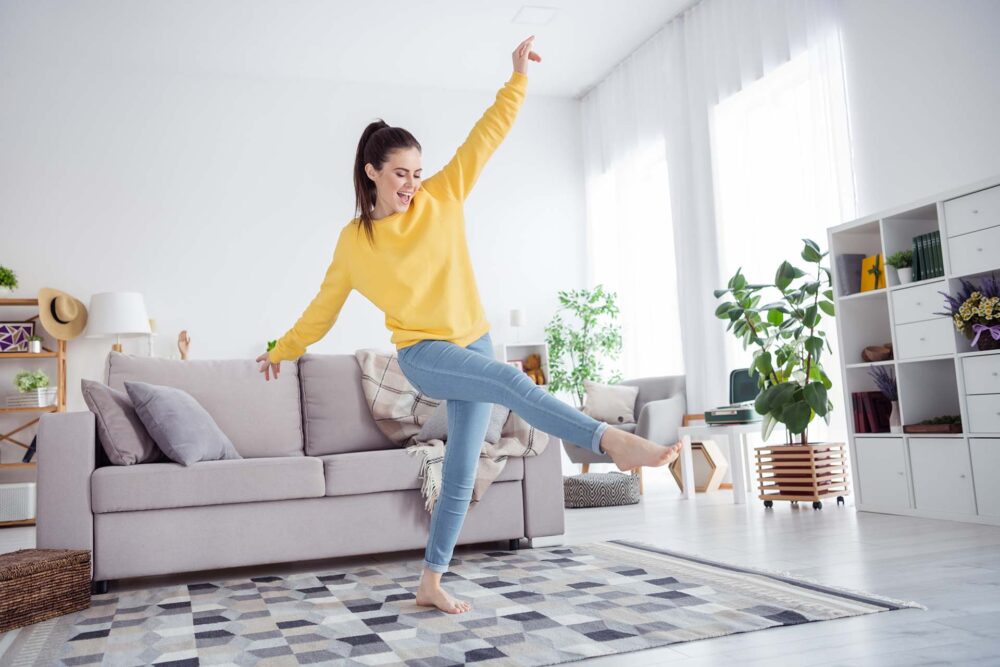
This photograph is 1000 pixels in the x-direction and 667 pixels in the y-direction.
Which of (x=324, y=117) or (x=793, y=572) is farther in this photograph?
(x=324, y=117)

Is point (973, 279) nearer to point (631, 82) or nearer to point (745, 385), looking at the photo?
point (745, 385)

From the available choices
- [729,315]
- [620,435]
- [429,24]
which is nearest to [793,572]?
[620,435]

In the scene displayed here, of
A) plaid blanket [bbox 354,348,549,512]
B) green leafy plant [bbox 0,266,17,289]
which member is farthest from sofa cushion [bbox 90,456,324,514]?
green leafy plant [bbox 0,266,17,289]

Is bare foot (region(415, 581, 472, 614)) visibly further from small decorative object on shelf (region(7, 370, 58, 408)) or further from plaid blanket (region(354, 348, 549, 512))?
small decorative object on shelf (region(7, 370, 58, 408))

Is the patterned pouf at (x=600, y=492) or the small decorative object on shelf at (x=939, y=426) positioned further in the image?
the patterned pouf at (x=600, y=492)

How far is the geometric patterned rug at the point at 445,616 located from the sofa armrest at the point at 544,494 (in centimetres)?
51

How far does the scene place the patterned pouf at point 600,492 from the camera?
4836mm

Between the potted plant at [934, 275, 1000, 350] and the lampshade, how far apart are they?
16.6ft

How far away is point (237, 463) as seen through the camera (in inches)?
117

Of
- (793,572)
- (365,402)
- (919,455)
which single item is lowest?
(793,572)

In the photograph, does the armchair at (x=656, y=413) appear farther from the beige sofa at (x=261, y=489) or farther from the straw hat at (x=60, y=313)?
the straw hat at (x=60, y=313)

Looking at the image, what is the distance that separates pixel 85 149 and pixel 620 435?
19.8 ft

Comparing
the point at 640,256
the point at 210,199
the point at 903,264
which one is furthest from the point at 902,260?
the point at 210,199

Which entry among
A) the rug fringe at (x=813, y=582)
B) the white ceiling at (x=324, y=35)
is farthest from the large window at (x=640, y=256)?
the rug fringe at (x=813, y=582)
